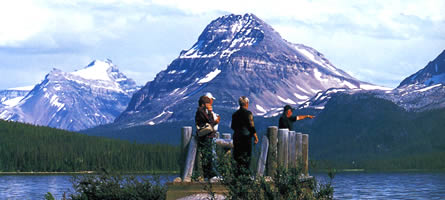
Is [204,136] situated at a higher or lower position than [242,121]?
lower

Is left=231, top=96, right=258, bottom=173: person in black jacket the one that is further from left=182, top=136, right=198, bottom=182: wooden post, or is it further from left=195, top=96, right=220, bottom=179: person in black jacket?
left=182, top=136, right=198, bottom=182: wooden post

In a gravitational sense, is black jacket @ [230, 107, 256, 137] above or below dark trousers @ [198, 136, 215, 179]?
above

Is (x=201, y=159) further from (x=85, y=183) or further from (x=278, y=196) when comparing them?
(x=85, y=183)

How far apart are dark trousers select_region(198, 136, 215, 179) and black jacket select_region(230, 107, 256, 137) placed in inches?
46.0

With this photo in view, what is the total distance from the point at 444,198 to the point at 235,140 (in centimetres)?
6640

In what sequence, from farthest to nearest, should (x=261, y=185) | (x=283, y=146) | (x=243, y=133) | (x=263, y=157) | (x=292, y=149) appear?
(x=292, y=149), (x=283, y=146), (x=263, y=157), (x=243, y=133), (x=261, y=185)

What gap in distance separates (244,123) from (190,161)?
2.42 metres

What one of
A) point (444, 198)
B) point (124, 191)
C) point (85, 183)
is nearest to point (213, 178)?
point (124, 191)

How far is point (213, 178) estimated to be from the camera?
28.2m

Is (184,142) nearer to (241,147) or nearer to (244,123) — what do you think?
(241,147)

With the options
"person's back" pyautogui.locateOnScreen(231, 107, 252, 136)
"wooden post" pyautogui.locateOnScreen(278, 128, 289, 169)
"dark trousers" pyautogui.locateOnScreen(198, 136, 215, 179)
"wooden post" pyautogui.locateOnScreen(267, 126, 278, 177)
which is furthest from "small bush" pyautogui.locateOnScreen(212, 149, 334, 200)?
"wooden post" pyautogui.locateOnScreen(278, 128, 289, 169)

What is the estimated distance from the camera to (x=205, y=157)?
90.3ft

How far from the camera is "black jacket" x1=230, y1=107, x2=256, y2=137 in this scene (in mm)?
28188

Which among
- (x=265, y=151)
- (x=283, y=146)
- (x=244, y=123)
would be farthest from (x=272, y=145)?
(x=244, y=123)
